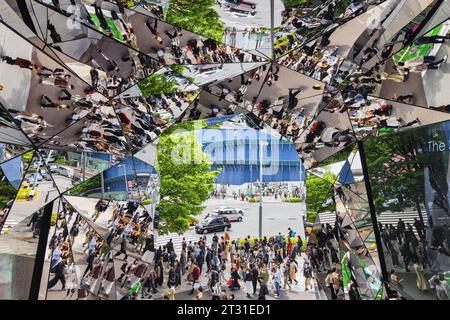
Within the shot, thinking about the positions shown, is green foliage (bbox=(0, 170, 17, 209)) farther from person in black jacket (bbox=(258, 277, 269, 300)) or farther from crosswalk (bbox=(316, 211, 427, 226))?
crosswalk (bbox=(316, 211, 427, 226))

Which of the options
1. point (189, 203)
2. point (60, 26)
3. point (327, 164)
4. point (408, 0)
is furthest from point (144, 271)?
point (408, 0)

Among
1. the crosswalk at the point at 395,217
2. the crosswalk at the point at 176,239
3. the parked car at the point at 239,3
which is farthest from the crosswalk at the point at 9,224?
the crosswalk at the point at 395,217

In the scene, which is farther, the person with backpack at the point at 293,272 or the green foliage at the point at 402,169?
the person with backpack at the point at 293,272

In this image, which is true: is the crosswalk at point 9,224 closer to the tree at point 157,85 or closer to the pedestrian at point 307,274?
the tree at point 157,85

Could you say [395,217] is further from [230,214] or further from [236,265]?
[230,214]

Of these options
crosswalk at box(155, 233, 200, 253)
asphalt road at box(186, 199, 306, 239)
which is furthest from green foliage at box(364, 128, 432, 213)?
crosswalk at box(155, 233, 200, 253)

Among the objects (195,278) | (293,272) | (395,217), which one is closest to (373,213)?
(395,217)

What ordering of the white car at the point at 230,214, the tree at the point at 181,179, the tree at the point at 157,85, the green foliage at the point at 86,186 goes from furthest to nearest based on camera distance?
the white car at the point at 230,214
the tree at the point at 181,179
the green foliage at the point at 86,186
the tree at the point at 157,85
